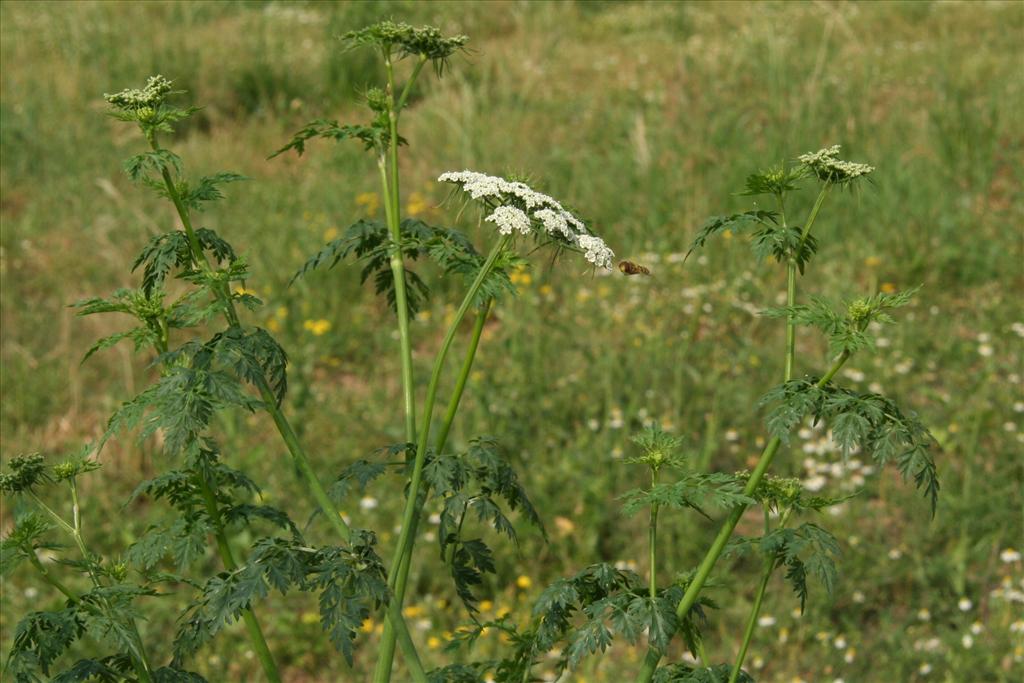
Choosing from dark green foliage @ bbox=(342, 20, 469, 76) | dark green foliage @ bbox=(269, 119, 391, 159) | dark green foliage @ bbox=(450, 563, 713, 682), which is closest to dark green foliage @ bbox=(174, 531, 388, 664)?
dark green foliage @ bbox=(450, 563, 713, 682)

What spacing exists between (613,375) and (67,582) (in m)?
2.65

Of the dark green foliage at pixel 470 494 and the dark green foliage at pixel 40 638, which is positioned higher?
the dark green foliage at pixel 470 494

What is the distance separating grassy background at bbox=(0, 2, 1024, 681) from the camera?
486 centimetres

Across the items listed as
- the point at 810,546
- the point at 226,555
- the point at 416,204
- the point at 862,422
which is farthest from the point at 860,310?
the point at 416,204

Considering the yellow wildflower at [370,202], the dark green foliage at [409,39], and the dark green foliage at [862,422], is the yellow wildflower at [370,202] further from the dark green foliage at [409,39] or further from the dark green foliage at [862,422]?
the dark green foliage at [862,422]

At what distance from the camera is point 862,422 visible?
1.76m

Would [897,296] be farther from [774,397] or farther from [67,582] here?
[67,582]

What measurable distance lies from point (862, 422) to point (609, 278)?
477 cm

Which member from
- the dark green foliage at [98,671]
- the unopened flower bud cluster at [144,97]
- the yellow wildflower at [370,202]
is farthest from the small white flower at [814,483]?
the unopened flower bud cluster at [144,97]

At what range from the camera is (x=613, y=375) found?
580 cm

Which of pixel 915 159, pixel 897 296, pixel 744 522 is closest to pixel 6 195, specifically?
pixel 744 522

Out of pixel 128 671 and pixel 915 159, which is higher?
pixel 128 671

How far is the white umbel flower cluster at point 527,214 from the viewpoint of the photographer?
1799 millimetres

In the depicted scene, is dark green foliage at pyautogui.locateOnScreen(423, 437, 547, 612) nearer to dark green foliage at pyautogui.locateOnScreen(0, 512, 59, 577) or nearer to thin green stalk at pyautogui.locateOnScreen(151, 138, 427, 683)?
thin green stalk at pyautogui.locateOnScreen(151, 138, 427, 683)
